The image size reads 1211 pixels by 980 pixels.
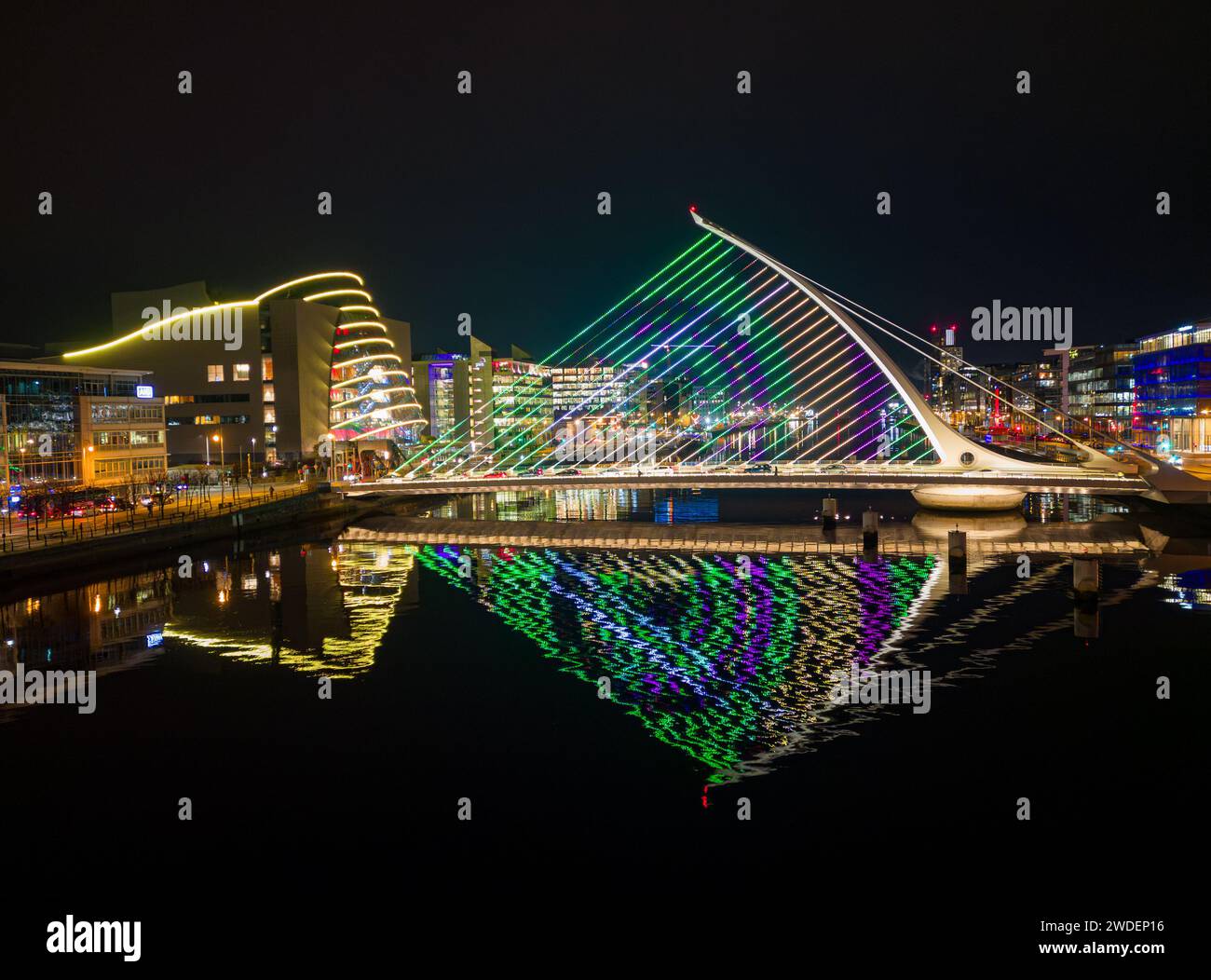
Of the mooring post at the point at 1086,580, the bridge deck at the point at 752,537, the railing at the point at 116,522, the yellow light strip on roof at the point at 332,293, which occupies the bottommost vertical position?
the mooring post at the point at 1086,580

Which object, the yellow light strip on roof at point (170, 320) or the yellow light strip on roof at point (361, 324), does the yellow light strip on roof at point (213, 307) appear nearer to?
the yellow light strip on roof at point (170, 320)

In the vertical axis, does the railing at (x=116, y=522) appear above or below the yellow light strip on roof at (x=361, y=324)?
below

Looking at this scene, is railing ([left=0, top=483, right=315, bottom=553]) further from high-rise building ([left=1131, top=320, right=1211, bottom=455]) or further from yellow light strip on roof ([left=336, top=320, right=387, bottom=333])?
high-rise building ([left=1131, top=320, right=1211, bottom=455])

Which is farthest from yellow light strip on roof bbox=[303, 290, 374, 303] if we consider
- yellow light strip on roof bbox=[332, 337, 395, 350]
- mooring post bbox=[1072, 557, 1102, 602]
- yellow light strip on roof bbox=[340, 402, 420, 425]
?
mooring post bbox=[1072, 557, 1102, 602]

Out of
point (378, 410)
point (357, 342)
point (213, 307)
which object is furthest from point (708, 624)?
point (378, 410)

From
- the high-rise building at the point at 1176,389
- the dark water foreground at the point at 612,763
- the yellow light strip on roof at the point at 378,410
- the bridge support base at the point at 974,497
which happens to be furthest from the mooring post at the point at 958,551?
the yellow light strip on roof at the point at 378,410

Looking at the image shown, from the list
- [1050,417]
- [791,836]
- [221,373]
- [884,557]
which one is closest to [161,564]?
[884,557]

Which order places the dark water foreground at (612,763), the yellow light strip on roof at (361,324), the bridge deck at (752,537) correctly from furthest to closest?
the yellow light strip on roof at (361,324), the bridge deck at (752,537), the dark water foreground at (612,763)
